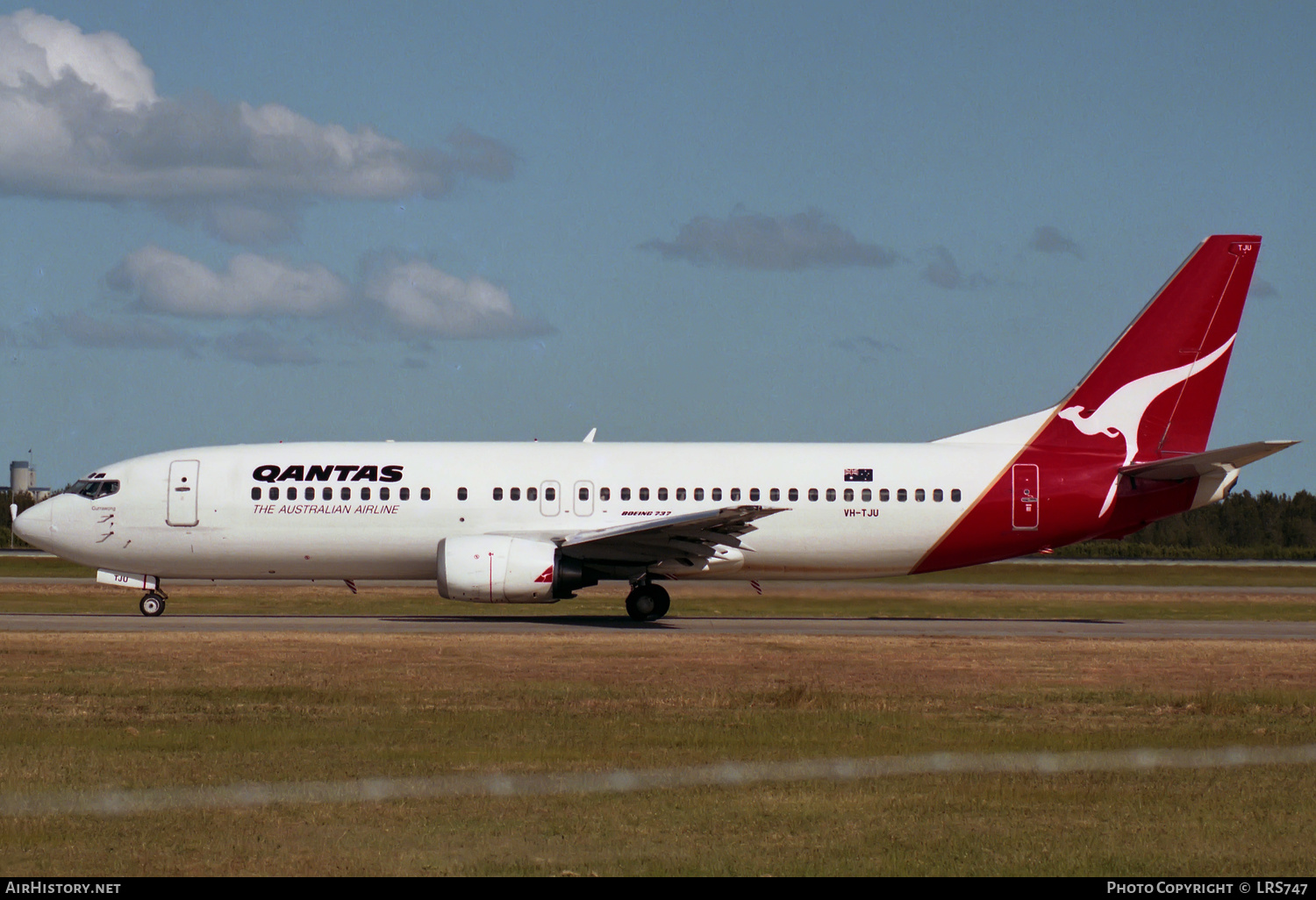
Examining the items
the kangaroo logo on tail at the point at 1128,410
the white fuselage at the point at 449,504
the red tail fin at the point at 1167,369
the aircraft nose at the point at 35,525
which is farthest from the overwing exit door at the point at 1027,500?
the aircraft nose at the point at 35,525

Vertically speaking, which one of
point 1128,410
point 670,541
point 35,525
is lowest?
point 670,541

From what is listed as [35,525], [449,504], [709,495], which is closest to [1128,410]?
[709,495]

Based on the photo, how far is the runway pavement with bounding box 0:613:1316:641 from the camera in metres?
26.7

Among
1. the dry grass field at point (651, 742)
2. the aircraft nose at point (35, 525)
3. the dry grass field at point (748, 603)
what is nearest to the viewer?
the dry grass field at point (651, 742)

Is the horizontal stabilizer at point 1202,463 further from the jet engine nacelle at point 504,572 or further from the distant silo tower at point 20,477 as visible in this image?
the distant silo tower at point 20,477

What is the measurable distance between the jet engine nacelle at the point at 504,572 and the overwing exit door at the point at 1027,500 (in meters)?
9.64

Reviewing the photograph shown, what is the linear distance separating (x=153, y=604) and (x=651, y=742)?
66.5 ft

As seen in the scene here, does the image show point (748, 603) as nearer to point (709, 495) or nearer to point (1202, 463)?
point (709, 495)

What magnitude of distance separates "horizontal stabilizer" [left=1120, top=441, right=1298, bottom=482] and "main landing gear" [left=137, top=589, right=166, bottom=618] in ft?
68.4

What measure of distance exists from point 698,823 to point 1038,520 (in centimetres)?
2256

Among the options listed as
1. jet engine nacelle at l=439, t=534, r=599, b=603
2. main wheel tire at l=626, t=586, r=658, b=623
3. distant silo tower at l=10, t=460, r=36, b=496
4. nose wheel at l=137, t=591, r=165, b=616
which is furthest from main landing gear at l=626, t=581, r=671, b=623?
distant silo tower at l=10, t=460, r=36, b=496

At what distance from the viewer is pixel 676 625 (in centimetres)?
2886

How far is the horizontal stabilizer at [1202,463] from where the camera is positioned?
93.4ft
